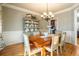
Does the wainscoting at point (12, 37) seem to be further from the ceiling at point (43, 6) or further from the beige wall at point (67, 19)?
the beige wall at point (67, 19)

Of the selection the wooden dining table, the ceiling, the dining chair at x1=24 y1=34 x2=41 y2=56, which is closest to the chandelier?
the ceiling

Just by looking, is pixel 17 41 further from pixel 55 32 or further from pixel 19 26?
pixel 55 32

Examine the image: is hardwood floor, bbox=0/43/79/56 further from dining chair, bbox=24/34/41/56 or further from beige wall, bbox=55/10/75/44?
beige wall, bbox=55/10/75/44

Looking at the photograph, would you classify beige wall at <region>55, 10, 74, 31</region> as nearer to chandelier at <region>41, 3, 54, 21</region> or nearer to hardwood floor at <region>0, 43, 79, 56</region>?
chandelier at <region>41, 3, 54, 21</region>

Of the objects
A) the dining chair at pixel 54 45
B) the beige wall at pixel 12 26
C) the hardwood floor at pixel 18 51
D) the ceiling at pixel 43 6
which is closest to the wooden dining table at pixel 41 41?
the dining chair at pixel 54 45

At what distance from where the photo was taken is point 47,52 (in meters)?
2.56

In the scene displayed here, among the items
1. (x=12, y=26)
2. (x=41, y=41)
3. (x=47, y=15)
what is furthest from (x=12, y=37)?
(x=47, y=15)

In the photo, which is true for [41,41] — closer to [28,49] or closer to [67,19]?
[28,49]

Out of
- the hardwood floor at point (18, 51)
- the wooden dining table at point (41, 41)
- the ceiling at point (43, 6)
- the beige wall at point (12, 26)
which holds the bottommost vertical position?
the hardwood floor at point (18, 51)

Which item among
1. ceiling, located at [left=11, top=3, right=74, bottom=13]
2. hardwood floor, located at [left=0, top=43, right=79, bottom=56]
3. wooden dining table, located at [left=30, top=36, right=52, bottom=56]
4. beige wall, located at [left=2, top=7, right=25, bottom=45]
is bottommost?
hardwood floor, located at [left=0, top=43, right=79, bottom=56]

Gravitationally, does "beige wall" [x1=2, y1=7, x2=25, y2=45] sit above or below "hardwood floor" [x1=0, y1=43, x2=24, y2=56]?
above

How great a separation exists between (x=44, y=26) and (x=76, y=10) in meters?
0.75

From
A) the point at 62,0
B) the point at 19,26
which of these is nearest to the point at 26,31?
the point at 19,26

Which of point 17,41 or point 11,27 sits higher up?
point 11,27
